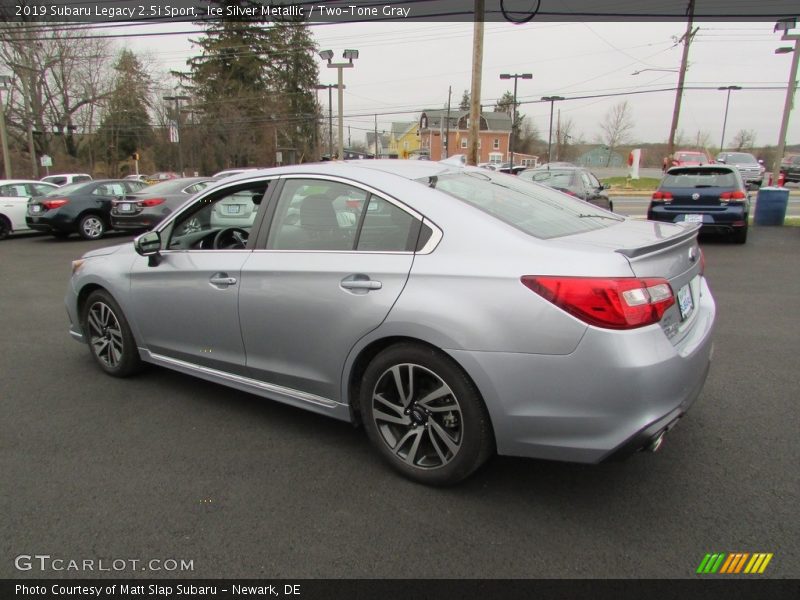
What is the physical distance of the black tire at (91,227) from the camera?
44.8 ft

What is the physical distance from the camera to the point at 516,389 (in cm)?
231

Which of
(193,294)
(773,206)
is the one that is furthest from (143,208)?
(773,206)

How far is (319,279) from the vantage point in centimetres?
286

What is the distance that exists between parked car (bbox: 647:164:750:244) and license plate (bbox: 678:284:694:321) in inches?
337

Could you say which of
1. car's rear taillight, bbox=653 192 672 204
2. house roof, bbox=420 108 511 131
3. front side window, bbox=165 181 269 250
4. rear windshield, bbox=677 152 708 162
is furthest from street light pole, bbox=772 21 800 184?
house roof, bbox=420 108 511 131

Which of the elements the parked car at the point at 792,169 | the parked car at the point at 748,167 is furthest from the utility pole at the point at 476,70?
the parked car at the point at 792,169

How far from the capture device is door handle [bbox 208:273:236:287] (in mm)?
3248

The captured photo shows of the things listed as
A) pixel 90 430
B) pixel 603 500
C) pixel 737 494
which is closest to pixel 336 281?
pixel 603 500

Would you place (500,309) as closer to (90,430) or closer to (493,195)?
(493,195)

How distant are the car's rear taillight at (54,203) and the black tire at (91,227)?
0.53 meters

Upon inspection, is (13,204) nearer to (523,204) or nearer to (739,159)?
(523,204)

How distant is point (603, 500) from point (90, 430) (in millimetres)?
3047

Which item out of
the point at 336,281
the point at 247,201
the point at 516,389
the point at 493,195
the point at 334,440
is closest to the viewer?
the point at 516,389

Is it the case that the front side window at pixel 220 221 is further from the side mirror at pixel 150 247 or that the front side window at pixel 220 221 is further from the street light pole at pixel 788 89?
the street light pole at pixel 788 89
